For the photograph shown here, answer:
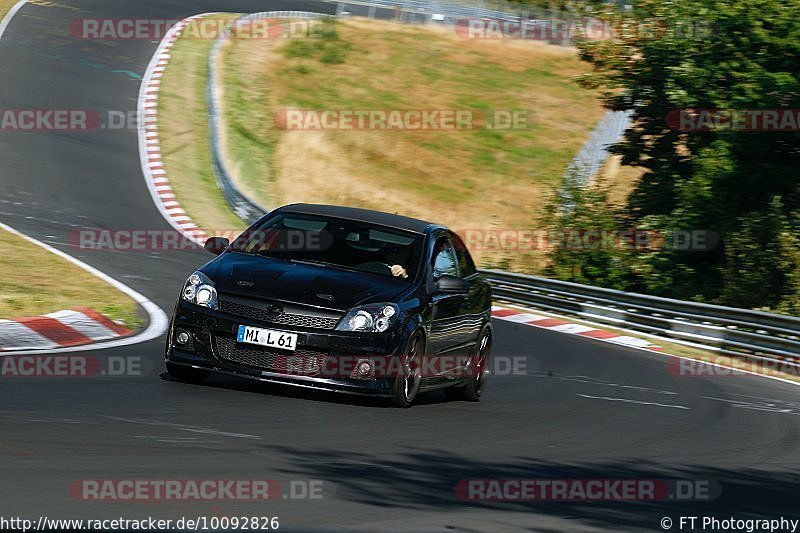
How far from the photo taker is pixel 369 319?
31.2 feet

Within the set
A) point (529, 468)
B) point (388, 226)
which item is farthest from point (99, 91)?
point (529, 468)

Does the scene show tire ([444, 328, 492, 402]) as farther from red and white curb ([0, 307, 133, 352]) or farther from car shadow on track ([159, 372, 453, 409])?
red and white curb ([0, 307, 133, 352])

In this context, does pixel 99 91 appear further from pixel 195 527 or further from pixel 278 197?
pixel 195 527

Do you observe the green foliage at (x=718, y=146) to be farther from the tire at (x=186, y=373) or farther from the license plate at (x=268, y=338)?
the license plate at (x=268, y=338)

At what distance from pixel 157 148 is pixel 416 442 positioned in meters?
23.6

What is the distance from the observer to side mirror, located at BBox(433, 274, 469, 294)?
1020cm

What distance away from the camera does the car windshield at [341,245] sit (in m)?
10.3

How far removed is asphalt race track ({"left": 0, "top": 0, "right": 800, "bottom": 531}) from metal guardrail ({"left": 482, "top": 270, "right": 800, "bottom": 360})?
10.1 ft

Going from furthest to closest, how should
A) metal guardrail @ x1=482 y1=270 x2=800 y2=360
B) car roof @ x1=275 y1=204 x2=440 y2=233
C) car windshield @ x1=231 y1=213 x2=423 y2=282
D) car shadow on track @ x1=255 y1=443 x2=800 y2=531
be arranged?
metal guardrail @ x1=482 y1=270 x2=800 y2=360 < car roof @ x1=275 y1=204 x2=440 y2=233 < car windshield @ x1=231 y1=213 x2=423 y2=282 < car shadow on track @ x1=255 y1=443 x2=800 y2=531

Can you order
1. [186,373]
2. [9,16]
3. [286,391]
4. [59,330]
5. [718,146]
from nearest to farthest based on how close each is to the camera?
[186,373]
[286,391]
[59,330]
[718,146]
[9,16]

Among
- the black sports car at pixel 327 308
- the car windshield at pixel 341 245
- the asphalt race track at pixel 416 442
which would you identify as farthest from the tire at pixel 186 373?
the car windshield at pixel 341 245

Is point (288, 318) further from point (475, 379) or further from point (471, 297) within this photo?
point (475, 379)

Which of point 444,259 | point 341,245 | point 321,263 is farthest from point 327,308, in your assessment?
point 444,259

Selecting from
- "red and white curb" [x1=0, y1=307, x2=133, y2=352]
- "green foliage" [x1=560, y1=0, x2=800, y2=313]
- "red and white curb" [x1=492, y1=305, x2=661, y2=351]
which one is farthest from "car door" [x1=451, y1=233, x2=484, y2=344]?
"green foliage" [x1=560, y1=0, x2=800, y2=313]
